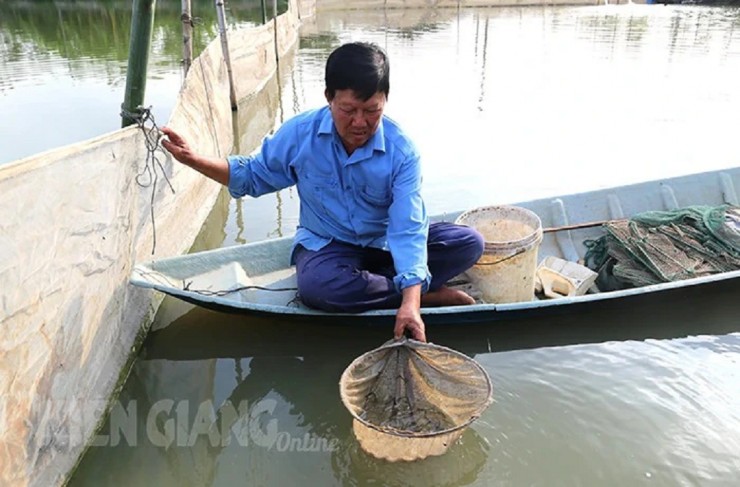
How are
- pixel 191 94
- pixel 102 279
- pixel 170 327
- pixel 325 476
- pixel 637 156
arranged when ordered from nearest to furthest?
pixel 325 476 → pixel 102 279 → pixel 170 327 → pixel 191 94 → pixel 637 156

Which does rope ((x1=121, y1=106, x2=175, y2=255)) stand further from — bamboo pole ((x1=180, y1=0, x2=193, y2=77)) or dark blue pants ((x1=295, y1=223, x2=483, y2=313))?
bamboo pole ((x1=180, y1=0, x2=193, y2=77))

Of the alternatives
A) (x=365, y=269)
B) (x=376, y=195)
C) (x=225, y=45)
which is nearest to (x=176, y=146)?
(x=376, y=195)

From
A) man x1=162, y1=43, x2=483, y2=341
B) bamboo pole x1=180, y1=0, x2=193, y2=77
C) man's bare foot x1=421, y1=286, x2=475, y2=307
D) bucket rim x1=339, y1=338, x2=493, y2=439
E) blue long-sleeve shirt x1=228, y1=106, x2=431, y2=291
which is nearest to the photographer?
bucket rim x1=339, y1=338, x2=493, y2=439

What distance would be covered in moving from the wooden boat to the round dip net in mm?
484

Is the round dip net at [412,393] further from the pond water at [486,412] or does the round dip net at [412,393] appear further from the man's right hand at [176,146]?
the man's right hand at [176,146]

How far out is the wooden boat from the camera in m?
3.34

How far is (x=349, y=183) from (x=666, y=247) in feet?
7.77

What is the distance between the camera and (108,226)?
2.95 m

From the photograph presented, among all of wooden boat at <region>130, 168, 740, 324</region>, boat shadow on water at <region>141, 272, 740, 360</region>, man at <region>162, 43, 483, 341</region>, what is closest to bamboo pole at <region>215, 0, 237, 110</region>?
wooden boat at <region>130, 168, 740, 324</region>

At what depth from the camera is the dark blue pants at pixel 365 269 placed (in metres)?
3.24

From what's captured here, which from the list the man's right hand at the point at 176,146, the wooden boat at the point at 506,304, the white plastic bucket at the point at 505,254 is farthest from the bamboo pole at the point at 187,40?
the white plastic bucket at the point at 505,254

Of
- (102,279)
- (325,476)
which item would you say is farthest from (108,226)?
A: (325,476)

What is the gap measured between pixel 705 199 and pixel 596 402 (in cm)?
255

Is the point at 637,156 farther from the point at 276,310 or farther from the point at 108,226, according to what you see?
the point at 108,226
